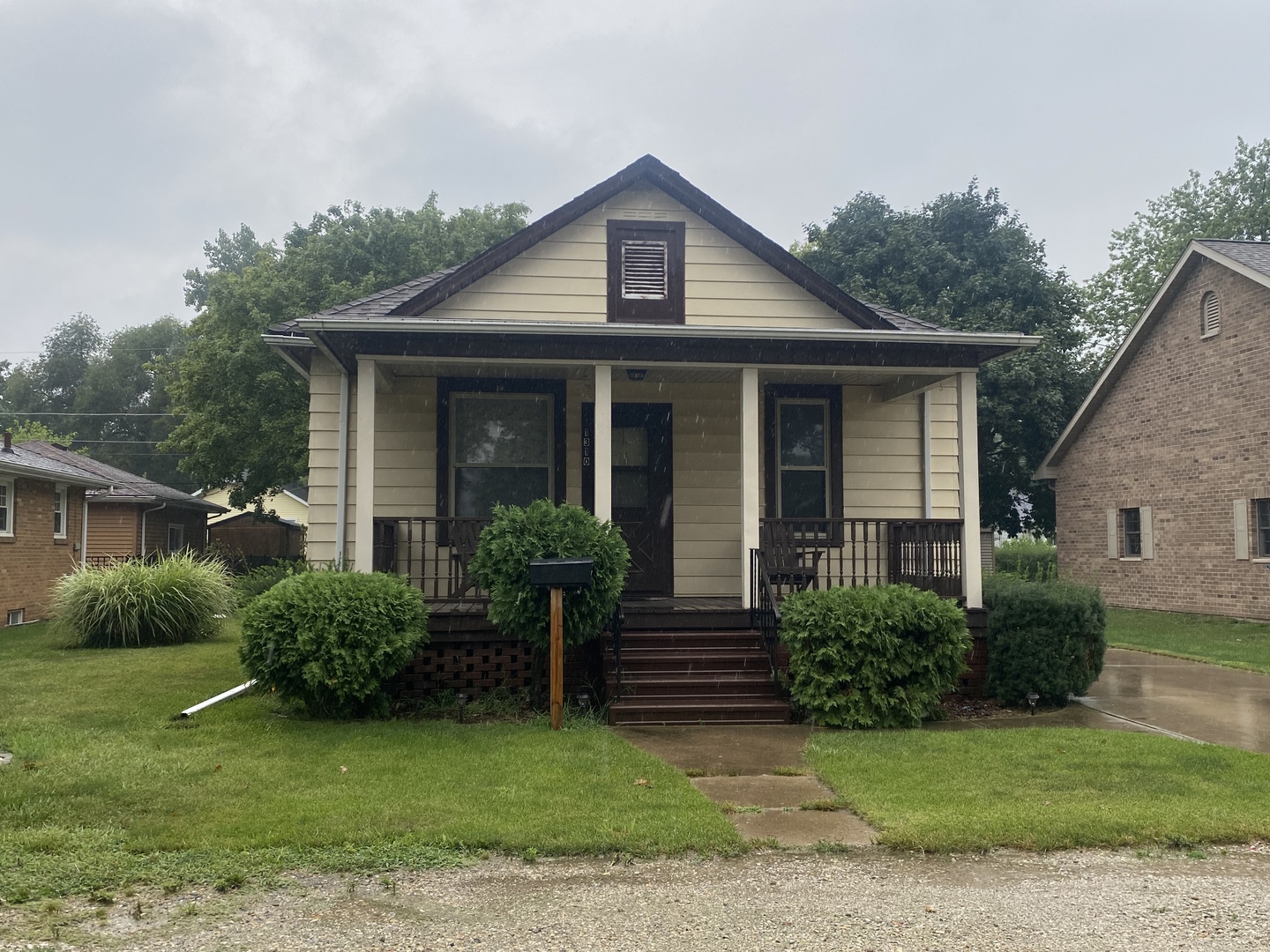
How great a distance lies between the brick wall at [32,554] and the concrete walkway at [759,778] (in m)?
14.7

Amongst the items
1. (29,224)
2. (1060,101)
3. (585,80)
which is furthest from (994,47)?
(29,224)

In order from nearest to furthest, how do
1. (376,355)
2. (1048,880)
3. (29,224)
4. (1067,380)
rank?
(1048,880) < (376,355) < (1067,380) < (29,224)

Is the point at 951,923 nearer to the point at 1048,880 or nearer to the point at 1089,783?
the point at 1048,880

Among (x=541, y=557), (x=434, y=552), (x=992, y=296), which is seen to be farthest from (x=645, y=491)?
(x=992, y=296)

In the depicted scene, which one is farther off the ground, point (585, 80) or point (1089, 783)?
point (585, 80)

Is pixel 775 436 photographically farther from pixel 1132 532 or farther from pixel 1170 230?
pixel 1170 230

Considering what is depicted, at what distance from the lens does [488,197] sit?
105ft

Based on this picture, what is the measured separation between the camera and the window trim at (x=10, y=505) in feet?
59.1

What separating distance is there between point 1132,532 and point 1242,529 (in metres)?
3.26

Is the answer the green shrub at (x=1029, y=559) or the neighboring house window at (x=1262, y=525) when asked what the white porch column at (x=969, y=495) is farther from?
the green shrub at (x=1029, y=559)

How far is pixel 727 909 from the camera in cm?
408

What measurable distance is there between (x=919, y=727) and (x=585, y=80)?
15.9 metres

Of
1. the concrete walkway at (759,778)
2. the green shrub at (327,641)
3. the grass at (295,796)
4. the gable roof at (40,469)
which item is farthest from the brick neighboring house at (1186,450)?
the gable roof at (40,469)

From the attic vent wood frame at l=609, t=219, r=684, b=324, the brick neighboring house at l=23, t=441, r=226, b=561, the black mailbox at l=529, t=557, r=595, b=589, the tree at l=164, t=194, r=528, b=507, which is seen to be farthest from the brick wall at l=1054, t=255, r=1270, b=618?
the brick neighboring house at l=23, t=441, r=226, b=561
